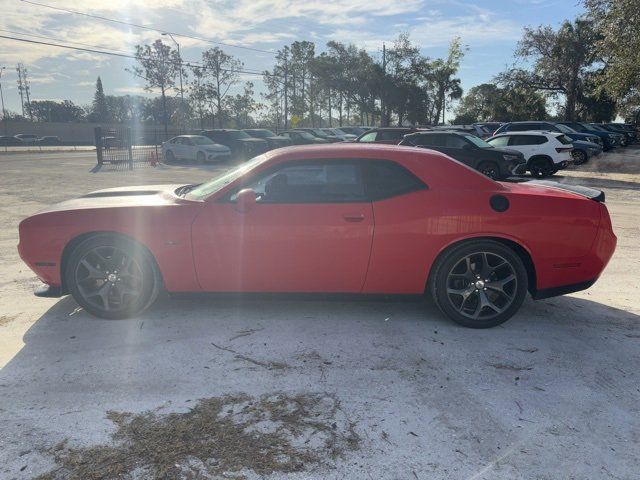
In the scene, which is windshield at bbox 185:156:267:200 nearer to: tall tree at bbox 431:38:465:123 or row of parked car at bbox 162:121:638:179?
row of parked car at bbox 162:121:638:179

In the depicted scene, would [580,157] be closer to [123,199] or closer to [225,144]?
[225,144]

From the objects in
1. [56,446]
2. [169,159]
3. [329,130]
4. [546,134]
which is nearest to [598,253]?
[56,446]

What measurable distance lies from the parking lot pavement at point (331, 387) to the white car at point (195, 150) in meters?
19.7

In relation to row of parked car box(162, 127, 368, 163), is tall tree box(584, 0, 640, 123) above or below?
above

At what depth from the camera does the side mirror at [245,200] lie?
12.1 ft

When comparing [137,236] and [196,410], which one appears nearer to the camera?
[196,410]

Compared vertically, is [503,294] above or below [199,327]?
above

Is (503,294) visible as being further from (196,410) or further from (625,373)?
(196,410)

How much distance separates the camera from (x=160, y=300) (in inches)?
178

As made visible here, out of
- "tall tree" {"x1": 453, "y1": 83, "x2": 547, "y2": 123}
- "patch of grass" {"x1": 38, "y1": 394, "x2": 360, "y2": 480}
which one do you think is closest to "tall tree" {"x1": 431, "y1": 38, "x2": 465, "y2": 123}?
"tall tree" {"x1": 453, "y1": 83, "x2": 547, "y2": 123}

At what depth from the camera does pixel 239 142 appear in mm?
25047

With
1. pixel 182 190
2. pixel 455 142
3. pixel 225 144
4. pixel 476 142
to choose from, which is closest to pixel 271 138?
pixel 225 144

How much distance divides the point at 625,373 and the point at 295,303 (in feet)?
8.79

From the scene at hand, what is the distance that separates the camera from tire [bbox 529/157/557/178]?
16.3 m
